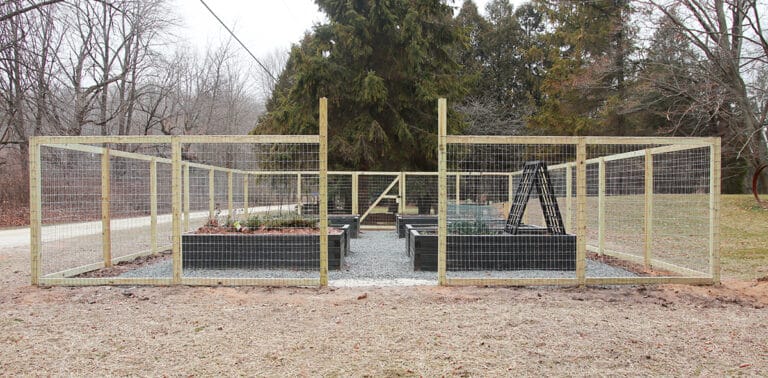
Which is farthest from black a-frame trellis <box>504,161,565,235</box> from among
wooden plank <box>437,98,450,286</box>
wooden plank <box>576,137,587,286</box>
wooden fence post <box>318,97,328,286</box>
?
wooden fence post <box>318,97,328,286</box>

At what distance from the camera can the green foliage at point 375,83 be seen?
16609 mm

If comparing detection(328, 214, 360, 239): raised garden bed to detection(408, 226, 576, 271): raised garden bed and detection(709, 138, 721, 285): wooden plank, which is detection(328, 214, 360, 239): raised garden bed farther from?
detection(709, 138, 721, 285): wooden plank

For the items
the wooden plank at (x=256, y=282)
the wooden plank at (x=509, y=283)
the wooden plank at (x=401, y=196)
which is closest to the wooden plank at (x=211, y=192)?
the wooden plank at (x=256, y=282)

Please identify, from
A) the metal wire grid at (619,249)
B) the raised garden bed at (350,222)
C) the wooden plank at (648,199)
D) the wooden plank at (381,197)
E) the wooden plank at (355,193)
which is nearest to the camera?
the metal wire grid at (619,249)

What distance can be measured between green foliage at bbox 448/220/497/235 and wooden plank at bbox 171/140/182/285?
3.78 metres

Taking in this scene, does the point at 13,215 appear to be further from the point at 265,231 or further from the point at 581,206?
the point at 581,206

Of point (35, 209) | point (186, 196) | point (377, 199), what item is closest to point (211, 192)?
point (186, 196)

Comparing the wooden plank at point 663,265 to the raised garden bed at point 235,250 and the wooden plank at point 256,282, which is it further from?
the wooden plank at point 256,282

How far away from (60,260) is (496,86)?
26.8 m

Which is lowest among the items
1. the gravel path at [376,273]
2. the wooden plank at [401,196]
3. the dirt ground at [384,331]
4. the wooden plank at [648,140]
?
the gravel path at [376,273]

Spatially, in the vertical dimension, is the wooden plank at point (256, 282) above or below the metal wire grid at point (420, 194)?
below

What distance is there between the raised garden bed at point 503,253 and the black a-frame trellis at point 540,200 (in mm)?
342

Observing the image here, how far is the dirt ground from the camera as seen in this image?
3.19 m

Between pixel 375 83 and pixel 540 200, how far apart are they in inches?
381
